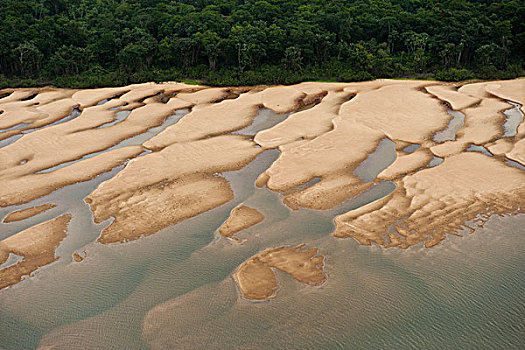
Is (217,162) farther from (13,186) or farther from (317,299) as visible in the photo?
(317,299)

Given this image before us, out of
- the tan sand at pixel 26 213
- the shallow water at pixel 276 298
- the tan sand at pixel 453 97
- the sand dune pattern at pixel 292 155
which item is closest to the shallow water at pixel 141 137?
the sand dune pattern at pixel 292 155

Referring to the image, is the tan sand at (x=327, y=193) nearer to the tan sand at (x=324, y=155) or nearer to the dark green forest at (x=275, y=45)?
the tan sand at (x=324, y=155)

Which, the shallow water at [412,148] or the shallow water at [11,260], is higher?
the shallow water at [412,148]

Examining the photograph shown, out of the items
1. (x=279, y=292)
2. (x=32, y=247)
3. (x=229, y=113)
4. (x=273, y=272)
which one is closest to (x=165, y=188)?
(x=32, y=247)

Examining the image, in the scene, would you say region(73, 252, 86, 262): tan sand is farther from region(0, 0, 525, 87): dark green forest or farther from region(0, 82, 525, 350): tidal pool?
region(0, 0, 525, 87): dark green forest

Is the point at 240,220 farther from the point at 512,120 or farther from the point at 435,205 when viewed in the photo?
the point at 512,120

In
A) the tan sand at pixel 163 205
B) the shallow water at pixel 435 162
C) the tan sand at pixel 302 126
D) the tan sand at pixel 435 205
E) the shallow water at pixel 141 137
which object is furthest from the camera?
the tan sand at pixel 302 126

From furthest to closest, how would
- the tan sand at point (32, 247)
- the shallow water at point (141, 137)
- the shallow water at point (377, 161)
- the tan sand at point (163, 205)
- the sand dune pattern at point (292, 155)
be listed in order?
the shallow water at point (141, 137), the shallow water at point (377, 161), the sand dune pattern at point (292, 155), the tan sand at point (163, 205), the tan sand at point (32, 247)
